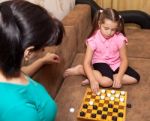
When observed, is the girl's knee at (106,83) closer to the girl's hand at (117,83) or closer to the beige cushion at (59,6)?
the girl's hand at (117,83)

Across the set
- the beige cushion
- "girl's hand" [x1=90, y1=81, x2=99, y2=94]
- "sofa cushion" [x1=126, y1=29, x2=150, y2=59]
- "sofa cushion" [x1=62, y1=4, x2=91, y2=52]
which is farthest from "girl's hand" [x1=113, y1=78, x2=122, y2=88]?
the beige cushion

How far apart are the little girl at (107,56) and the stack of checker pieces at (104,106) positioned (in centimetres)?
13

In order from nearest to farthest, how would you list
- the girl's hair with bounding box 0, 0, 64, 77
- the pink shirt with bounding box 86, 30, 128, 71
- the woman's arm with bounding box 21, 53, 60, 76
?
the girl's hair with bounding box 0, 0, 64, 77, the woman's arm with bounding box 21, 53, 60, 76, the pink shirt with bounding box 86, 30, 128, 71

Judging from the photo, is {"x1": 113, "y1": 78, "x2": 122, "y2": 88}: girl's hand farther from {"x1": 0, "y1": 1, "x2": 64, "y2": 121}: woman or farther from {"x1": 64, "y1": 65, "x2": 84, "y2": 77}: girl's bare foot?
{"x1": 0, "y1": 1, "x2": 64, "y2": 121}: woman

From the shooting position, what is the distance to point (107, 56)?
1.93m

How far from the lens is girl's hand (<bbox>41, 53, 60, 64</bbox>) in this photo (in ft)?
5.01

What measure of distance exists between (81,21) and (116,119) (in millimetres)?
1104

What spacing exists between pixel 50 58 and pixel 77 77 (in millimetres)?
386

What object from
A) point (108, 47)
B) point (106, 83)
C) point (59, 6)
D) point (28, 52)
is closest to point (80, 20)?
point (59, 6)

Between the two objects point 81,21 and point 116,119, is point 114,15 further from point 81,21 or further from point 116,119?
point 116,119

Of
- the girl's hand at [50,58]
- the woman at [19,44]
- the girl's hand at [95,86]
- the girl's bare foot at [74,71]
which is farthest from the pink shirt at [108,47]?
the woman at [19,44]

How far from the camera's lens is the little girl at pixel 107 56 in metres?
1.79

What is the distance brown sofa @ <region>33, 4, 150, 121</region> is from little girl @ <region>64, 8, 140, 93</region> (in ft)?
0.22

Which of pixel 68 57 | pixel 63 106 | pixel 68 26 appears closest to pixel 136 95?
pixel 63 106
